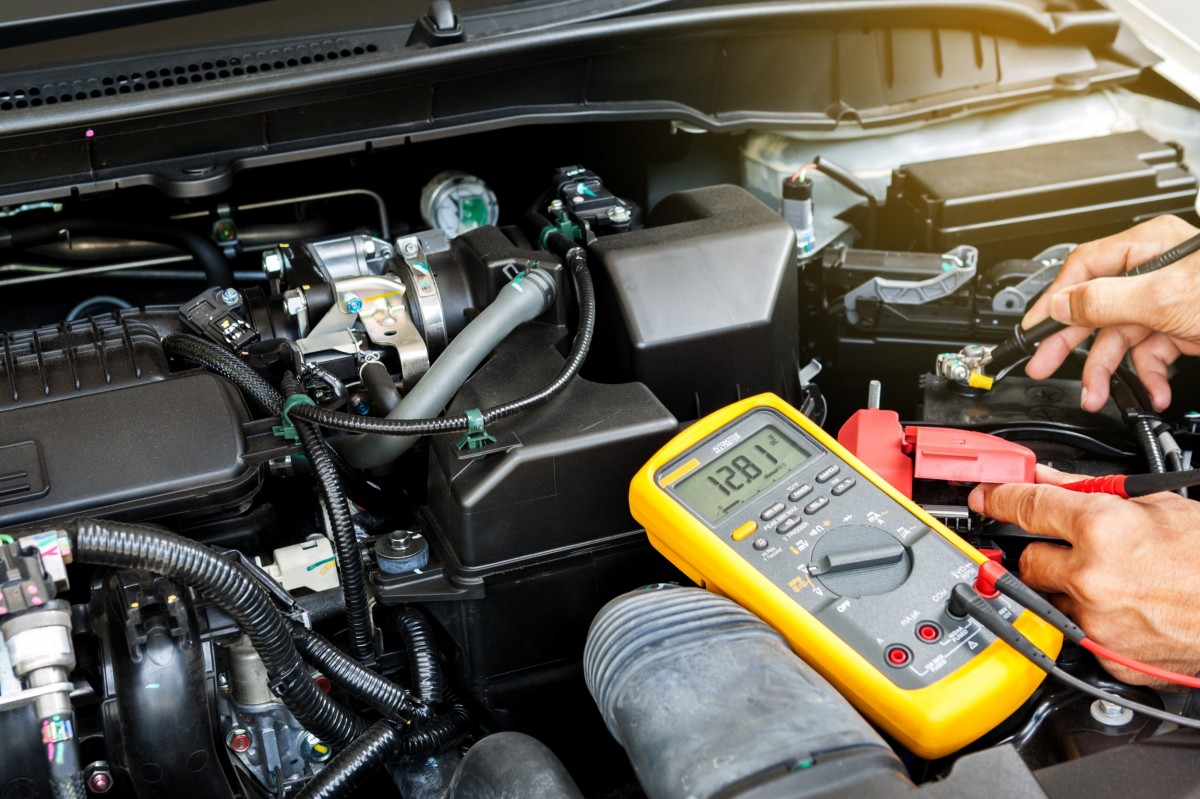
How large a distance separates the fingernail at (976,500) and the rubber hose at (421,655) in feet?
1.92

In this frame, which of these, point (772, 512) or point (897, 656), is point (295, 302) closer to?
point (772, 512)

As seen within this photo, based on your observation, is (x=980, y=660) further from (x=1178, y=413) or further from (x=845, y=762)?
(x=1178, y=413)

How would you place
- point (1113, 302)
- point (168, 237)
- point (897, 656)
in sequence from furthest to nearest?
point (168, 237), point (1113, 302), point (897, 656)

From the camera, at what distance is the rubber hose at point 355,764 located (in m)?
1.09

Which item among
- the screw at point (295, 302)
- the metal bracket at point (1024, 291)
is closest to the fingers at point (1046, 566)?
the metal bracket at point (1024, 291)

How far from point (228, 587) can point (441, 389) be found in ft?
1.00

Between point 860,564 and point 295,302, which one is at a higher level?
point 295,302

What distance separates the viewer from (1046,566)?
3.69 feet

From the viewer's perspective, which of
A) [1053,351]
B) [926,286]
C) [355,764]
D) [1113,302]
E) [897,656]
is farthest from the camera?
[926,286]

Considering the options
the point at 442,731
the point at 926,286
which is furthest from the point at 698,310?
the point at 442,731

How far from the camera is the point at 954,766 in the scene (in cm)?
92

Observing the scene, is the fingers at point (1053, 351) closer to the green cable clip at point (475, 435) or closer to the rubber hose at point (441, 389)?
the rubber hose at point (441, 389)

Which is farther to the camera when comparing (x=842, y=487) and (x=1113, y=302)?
(x=1113, y=302)

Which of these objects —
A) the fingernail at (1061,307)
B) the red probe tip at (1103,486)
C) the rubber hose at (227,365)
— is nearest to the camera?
the red probe tip at (1103,486)
